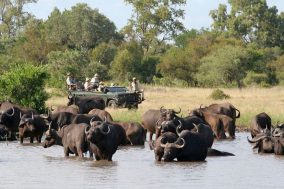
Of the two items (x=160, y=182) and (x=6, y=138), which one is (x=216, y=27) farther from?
(x=160, y=182)

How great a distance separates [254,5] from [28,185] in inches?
3970

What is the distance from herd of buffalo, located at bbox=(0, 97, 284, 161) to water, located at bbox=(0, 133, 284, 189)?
30cm

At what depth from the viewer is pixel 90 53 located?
277ft

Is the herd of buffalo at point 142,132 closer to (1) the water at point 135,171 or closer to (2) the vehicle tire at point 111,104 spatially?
(1) the water at point 135,171

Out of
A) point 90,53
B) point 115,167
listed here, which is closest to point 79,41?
point 90,53

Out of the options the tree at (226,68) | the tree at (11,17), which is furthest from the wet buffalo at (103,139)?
the tree at (11,17)

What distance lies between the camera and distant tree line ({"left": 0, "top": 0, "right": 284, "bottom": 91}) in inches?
2849

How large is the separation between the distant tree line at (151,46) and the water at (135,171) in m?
28.7

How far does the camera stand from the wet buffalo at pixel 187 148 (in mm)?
21188

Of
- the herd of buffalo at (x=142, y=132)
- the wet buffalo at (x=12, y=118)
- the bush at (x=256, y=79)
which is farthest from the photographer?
the bush at (x=256, y=79)

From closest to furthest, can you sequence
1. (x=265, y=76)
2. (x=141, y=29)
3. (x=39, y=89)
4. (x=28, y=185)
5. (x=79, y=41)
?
(x=28, y=185) < (x=39, y=89) < (x=265, y=76) < (x=79, y=41) < (x=141, y=29)

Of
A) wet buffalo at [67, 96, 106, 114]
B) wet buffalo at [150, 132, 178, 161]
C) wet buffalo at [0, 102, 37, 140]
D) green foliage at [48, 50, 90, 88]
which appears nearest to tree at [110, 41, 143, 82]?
green foliage at [48, 50, 90, 88]

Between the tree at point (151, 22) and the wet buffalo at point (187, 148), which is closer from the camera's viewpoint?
the wet buffalo at point (187, 148)

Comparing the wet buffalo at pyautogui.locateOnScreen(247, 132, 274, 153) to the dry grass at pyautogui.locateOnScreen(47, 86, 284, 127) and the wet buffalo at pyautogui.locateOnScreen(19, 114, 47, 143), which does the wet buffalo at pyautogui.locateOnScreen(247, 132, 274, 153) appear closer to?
the wet buffalo at pyautogui.locateOnScreen(19, 114, 47, 143)
